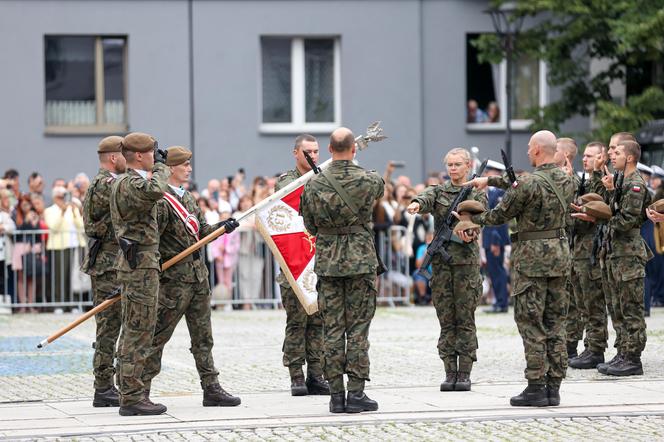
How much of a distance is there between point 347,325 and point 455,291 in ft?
4.96

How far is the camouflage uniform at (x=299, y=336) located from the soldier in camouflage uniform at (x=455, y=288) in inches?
40.2

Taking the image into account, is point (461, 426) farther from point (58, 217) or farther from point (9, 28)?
point (9, 28)

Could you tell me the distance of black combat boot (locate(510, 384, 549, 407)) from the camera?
10.9 meters

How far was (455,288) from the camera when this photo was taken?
12000 millimetres

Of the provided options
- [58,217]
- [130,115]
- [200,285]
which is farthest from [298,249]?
[130,115]

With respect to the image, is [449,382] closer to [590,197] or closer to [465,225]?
[465,225]

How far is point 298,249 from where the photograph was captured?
11.9 metres

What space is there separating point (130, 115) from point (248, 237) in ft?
18.4

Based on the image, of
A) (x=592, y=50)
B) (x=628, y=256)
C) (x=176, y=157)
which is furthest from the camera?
(x=592, y=50)

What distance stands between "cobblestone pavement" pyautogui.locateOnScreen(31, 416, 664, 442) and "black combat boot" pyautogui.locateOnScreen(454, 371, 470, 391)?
1.73 meters

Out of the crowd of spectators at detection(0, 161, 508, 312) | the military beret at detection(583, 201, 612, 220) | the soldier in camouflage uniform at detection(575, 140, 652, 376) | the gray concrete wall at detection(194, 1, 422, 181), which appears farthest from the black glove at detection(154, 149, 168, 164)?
the gray concrete wall at detection(194, 1, 422, 181)

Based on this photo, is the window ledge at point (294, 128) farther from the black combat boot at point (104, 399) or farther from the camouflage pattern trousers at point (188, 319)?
the camouflage pattern trousers at point (188, 319)

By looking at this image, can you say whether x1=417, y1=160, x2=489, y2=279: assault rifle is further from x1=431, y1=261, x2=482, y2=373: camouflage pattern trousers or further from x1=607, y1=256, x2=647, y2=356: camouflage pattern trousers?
x1=607, y1=256, x2=647, y2=356: camouflage pattern trousers

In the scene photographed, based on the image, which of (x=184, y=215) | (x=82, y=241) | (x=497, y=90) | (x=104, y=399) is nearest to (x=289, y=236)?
(x=184, y=215)
